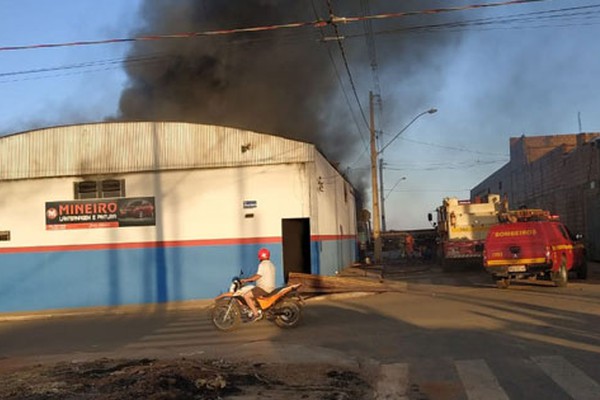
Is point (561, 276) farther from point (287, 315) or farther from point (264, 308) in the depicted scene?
point (264, 308)

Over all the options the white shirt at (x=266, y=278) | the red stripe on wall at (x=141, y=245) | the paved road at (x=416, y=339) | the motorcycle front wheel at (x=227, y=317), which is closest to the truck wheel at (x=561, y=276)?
the paved road at (x=416, y=339)

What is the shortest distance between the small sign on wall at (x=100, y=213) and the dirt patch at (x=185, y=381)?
10710 mm

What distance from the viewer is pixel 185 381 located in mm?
6625

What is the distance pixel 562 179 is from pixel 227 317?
1031 inches

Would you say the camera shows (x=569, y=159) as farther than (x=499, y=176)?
No

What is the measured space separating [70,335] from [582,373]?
32.6 ft

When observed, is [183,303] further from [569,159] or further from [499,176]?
[499,176]

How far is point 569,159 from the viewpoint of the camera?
3169 cm

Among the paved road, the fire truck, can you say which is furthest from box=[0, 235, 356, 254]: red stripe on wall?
the fire truck

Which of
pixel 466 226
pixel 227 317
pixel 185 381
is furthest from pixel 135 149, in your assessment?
pixel 185 381

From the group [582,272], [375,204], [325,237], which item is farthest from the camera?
[375,204]

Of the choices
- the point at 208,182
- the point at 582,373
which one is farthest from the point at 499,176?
the point at 582,373

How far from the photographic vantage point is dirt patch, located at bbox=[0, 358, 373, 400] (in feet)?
20.6

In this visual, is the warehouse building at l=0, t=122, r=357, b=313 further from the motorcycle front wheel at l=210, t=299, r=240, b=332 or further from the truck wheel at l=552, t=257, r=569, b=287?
the truck wheel at l=552, t=257, r=569, b=287
